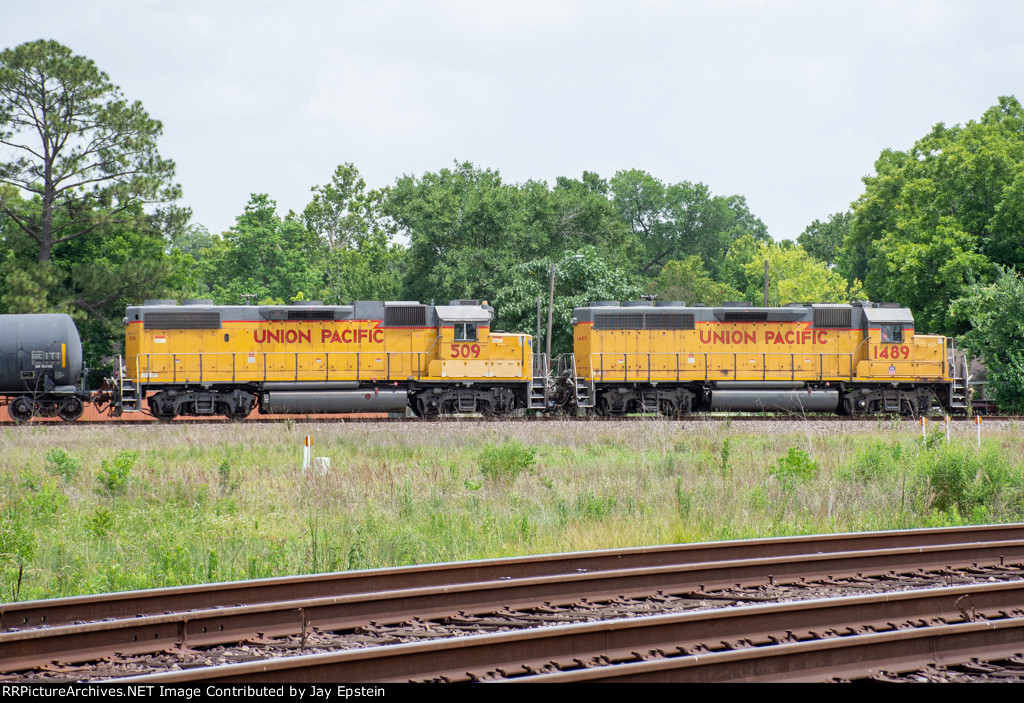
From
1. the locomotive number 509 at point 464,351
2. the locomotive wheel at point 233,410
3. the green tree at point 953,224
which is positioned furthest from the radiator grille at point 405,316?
the green tree at point 953,224

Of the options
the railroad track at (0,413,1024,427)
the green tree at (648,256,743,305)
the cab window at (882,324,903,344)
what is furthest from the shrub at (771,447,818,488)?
the green tree at (648,256,743,305)

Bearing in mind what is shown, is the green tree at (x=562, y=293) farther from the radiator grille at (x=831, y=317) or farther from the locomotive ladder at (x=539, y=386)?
the radiator grille at (x=831, y=317)

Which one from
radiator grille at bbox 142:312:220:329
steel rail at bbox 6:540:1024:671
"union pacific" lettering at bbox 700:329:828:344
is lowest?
steel rail at bbox 6:540:1024:671

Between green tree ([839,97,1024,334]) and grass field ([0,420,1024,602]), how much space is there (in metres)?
25.7

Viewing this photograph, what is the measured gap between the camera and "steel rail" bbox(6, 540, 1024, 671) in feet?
20.7

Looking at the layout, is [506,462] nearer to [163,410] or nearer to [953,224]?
[163,410]

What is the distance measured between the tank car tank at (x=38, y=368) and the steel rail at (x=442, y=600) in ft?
69.4

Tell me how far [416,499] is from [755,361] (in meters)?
17.4

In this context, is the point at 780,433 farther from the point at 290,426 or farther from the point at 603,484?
the point at 290,426

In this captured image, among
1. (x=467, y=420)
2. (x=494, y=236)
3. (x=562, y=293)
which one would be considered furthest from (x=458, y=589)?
(x=494, y=236)

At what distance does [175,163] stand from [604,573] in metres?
37.9

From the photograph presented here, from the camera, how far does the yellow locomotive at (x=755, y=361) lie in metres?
27.2

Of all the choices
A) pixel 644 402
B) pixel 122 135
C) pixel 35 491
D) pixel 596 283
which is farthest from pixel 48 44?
pixel 35 491

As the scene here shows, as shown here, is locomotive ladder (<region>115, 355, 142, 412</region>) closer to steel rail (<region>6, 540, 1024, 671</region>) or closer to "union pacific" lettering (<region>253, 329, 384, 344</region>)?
"union pacific" lettering (<region>253, 329, 384, 344</region>)
